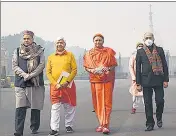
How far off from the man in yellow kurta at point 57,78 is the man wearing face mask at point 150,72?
4.26 feet

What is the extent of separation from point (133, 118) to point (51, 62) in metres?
2.85

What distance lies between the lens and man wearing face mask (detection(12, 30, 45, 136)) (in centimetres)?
711

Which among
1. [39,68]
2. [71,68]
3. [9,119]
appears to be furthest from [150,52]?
[9,119]

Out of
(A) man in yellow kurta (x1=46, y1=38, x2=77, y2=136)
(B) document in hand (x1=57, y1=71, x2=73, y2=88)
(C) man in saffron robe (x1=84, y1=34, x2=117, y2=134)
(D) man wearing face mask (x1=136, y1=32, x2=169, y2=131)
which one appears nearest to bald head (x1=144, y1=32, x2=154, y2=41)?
(D) man wearing face mask (x1=136, y1=32, x2=169, y2=131)

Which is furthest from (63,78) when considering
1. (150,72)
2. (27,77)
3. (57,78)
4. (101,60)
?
(150,72)

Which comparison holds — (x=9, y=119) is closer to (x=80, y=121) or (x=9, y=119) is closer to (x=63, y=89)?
(x=80, y=121)

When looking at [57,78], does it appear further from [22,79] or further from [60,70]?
[22,79]

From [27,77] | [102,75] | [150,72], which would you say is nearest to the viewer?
[27,77]

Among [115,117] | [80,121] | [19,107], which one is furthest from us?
[115,117]

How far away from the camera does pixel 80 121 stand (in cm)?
883

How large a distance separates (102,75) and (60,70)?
0.76 metres

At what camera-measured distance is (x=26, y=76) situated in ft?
23.1

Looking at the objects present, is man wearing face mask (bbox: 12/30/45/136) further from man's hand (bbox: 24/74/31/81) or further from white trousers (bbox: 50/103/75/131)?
white trousers (bbox: 50/103/75/131)

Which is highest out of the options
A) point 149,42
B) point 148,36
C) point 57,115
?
point 148,36
